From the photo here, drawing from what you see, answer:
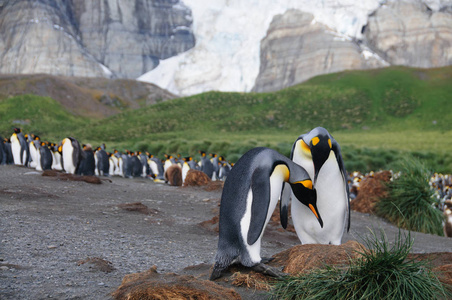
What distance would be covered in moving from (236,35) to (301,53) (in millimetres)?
16255

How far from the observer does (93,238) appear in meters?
4.98

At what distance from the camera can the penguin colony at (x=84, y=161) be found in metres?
12.4

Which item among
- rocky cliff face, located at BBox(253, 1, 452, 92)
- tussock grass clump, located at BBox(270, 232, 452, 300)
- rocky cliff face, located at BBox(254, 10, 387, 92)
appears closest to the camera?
tussock grass clump, located at BBox(270, 232, 452, 300)

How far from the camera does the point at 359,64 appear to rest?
7069 centimetres

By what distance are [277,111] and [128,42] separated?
208 feet

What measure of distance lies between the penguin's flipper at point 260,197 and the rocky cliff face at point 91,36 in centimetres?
8807

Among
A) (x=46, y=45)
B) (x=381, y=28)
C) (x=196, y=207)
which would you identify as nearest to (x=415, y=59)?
(x=381, y=28)

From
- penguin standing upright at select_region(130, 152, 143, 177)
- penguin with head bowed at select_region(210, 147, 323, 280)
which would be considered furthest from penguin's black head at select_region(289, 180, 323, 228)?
penguin standing upright at select_region(130, 152, 143, 177)

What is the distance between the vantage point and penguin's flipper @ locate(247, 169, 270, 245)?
349cm

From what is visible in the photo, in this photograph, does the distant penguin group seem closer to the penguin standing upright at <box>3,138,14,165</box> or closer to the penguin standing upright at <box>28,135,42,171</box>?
the penguin standing upright at <box>28,135,42,171</box>

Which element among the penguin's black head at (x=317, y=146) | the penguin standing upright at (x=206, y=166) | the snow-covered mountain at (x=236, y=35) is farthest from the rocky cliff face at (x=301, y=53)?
the penguin's black head at (x=317, y=146)

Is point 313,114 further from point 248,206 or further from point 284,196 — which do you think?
point 248,206

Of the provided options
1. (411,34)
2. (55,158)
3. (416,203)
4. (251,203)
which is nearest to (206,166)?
(55,158)

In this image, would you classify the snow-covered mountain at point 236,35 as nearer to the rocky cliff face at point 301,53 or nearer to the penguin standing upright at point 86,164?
the rocky cliff face at point 301,53
